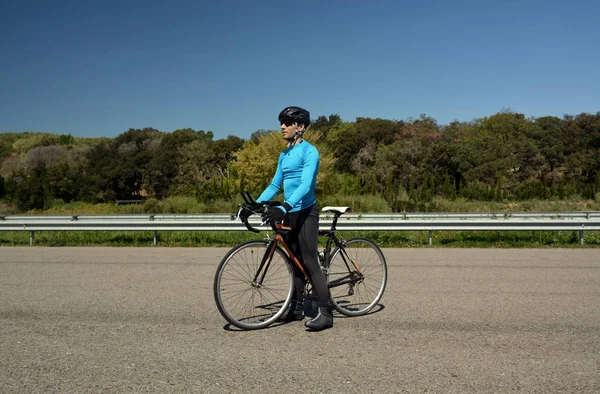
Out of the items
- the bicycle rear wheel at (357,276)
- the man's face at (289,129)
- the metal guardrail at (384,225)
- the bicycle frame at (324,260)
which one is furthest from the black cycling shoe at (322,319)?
the metal guardrail at (384,225)

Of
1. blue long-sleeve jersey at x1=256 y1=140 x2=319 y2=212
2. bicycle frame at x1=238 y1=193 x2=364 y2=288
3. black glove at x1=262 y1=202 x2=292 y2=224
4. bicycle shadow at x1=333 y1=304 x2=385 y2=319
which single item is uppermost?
blue long-sleeve jersey at x1=256 y1=140 x2=319 y2=212

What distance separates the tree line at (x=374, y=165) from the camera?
3719 cm

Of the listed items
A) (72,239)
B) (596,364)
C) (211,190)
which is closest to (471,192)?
(211,190)

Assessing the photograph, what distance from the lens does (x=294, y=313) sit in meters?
5.57

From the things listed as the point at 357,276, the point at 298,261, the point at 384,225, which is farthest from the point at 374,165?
the point at 298,261

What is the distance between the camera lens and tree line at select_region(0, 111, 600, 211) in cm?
3719

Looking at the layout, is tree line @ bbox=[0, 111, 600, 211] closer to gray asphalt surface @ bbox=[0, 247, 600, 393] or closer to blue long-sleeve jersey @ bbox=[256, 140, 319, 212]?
gray asphalt surface @ bbox=[0, 247, 600, 393]

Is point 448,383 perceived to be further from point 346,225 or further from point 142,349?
point 346,225

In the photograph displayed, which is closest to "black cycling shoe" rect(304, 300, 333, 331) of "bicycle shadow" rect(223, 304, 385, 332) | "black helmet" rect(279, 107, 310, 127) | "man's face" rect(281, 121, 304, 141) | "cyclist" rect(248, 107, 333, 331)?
"cyclist" rect(248, 107, 333, 331)

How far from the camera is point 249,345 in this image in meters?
4.71

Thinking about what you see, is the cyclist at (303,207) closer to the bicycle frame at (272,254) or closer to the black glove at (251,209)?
the bicycle frame at (272,254)

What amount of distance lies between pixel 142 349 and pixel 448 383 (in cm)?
239

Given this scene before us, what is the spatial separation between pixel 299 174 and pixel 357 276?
142 centimetres

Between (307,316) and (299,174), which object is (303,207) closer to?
(299,174)
